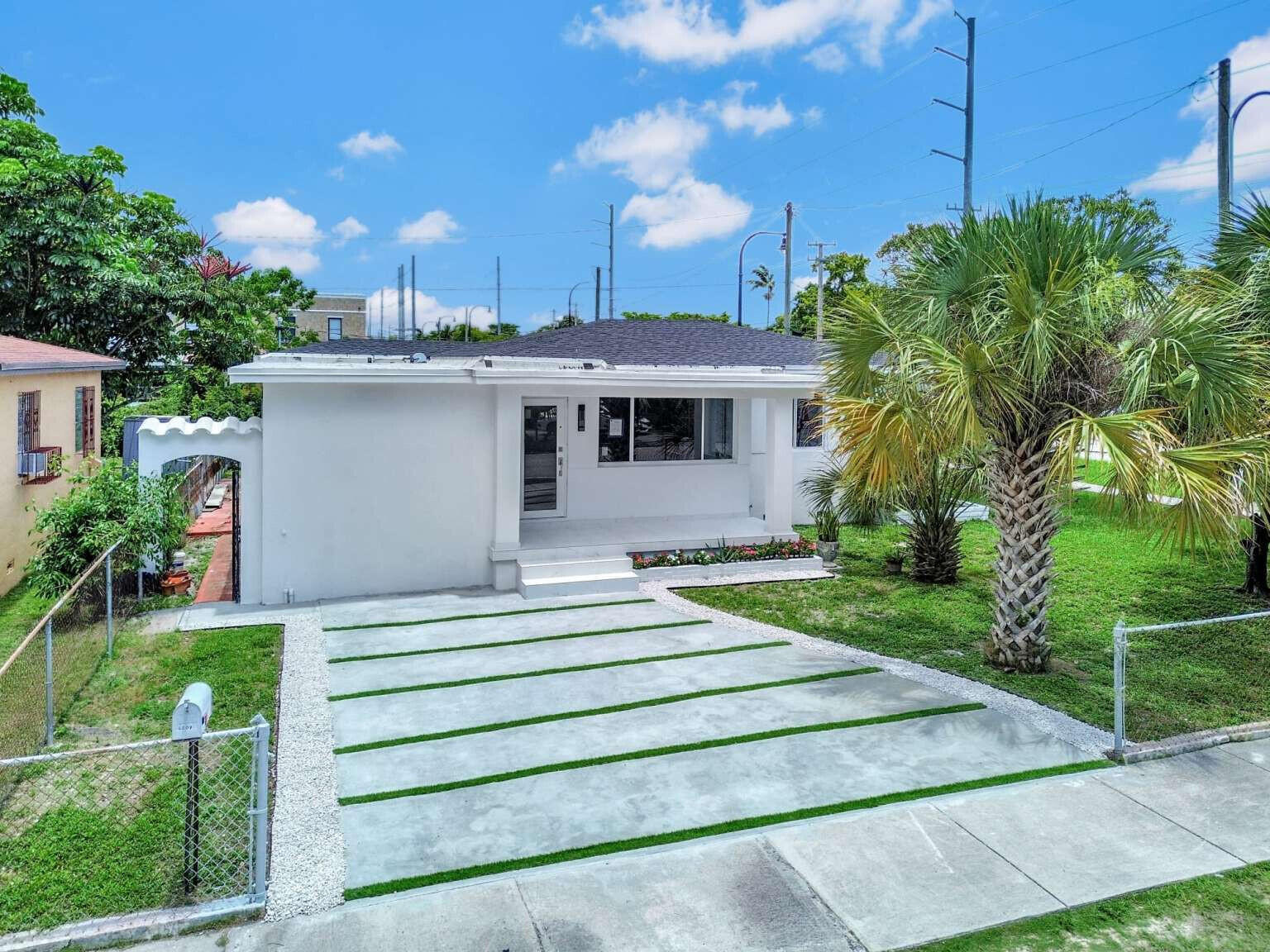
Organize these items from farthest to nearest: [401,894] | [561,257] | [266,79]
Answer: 1. [561,257]
2. [266,79]
3. [401,894]

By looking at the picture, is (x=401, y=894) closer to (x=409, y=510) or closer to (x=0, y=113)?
(x=409, y=510)

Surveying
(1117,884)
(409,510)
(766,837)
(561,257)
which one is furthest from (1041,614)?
(561,257)

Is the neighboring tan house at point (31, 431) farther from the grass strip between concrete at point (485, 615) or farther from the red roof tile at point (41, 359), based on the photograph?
the grass strip between concrete at point (485, 615)

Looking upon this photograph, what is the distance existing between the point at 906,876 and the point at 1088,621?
6.59 meters

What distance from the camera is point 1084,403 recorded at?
7605mm

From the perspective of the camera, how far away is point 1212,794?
5777 millimetres

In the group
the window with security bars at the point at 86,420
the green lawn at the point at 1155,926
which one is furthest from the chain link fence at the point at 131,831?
the window with security bars at the point at 86,420

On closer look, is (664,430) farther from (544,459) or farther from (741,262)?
(741,262)

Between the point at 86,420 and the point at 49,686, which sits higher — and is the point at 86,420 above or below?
above

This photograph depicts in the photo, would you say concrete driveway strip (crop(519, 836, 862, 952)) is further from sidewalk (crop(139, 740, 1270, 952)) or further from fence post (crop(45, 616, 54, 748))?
fence post (crop(45, 616, 54, 748))

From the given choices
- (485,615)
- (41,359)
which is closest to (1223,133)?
(485,615)

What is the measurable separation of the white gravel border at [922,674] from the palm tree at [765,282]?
54346 millimetres

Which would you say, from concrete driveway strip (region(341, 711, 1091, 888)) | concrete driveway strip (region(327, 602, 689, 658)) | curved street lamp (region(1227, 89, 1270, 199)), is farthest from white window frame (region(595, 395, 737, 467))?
curved street lamp (region(1227, 89, 1270, 199))

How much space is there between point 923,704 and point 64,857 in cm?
634
